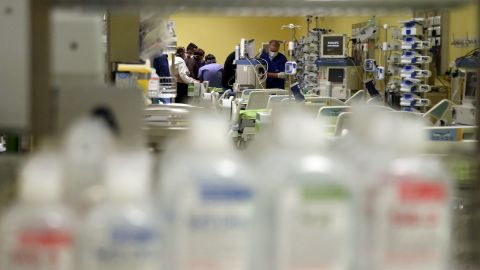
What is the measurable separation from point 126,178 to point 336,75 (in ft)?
29.7

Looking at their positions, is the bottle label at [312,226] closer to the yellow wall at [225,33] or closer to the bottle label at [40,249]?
the bottle label at [40,249]

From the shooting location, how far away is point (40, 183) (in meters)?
0.85

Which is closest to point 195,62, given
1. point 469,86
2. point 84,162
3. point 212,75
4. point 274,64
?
point 212,75

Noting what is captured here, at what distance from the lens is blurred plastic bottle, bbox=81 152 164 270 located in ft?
2.77

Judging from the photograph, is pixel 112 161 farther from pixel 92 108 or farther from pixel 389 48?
pixel 389 48

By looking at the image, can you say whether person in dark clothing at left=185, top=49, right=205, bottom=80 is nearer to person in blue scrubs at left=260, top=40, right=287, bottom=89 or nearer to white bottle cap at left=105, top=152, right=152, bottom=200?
person in blue scrubs at left=260, top=40, right=287, bottom=89

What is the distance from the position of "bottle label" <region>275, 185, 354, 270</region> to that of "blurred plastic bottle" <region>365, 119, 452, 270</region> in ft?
0.16

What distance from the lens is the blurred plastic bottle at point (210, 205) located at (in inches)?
34.0

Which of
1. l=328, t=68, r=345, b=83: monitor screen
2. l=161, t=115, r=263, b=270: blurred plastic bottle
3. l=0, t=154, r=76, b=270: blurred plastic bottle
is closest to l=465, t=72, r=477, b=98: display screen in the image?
l=328, t=68, r=345, b=83: monitor screen

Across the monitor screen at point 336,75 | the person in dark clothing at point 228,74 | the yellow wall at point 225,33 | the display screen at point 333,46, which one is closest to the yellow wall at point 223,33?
the yellow wall at point 225,33

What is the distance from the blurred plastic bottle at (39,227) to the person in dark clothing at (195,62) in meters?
11.3

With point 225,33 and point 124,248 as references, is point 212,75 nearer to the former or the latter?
point 225,33

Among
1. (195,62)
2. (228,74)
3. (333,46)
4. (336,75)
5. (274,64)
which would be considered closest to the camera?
(336,75)

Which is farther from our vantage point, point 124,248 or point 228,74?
point 228,74
